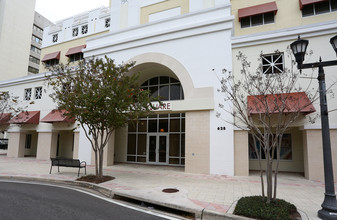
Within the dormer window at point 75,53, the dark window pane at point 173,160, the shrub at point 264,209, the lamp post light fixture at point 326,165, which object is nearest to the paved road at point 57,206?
the shrub at point 264,209

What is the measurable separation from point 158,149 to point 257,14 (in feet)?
45.3

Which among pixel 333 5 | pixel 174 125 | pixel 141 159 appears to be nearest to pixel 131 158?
pixel 141 159

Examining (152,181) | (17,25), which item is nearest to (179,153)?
(152,181)

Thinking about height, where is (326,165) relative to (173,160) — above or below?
above

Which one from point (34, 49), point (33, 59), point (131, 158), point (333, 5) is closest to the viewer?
point (333, 5)

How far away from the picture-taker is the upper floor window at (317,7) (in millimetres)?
15469

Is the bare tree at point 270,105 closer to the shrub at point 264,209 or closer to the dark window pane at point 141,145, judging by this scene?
the shrub at point 264,209

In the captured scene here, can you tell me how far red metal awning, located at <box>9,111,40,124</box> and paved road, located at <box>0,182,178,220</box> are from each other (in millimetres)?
12658

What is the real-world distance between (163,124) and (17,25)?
44879mm

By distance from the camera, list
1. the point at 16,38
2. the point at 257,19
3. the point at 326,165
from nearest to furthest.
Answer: the point at 326,165 → the point at 257,19 → the point at 16,38

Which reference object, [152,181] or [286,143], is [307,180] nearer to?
[286,143]

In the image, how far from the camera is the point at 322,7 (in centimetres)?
1576

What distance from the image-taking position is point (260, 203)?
20.5ft

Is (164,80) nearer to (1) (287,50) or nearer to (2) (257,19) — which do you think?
(2) (257,19)
